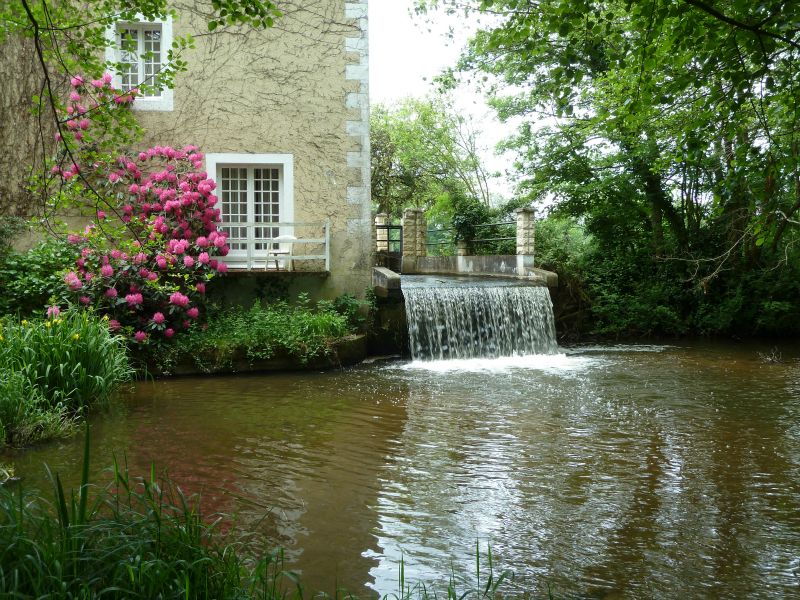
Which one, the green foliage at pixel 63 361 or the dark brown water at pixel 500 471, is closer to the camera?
the dark brown water at pixel 500 471

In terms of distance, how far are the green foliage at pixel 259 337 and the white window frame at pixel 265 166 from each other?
1176 mm

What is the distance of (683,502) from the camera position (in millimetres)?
4461

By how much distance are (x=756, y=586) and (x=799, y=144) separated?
5257mm

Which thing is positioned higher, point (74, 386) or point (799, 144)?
point (799, 144)

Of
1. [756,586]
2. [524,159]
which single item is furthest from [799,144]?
[524,159]

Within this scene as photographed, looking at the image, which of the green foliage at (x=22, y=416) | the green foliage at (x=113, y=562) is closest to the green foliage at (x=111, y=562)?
the green foliage at (x=113, y=562)

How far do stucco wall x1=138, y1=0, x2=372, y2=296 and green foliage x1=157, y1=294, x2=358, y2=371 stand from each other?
1.10 meters

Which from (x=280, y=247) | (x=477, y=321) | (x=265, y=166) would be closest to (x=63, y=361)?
(x=280, y=247)

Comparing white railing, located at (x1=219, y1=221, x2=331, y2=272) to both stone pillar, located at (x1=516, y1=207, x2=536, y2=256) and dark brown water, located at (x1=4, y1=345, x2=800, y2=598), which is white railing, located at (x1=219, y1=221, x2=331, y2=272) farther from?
stone pillar, located at (x1=516, y1=207, x2=536, y2=256)

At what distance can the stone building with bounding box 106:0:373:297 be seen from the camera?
11359mm

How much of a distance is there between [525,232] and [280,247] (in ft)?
18.7

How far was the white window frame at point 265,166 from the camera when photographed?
11438mm

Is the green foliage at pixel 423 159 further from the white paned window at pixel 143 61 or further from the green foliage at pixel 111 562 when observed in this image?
the green foliage at pixel 111 562

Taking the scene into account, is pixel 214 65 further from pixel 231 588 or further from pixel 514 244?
pixel 231 588
